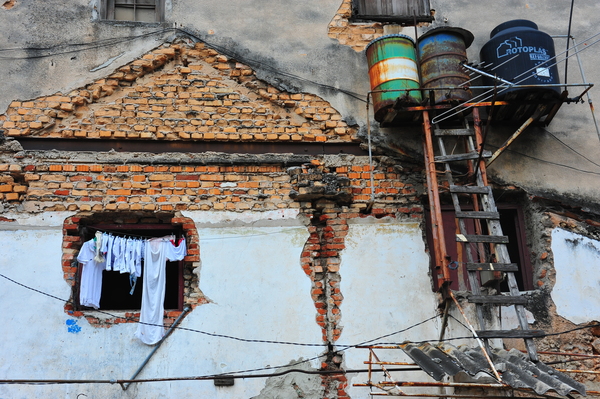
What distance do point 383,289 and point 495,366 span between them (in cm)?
148

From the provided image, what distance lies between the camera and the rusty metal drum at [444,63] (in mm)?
6770

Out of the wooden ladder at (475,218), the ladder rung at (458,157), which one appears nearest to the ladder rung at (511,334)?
the wooden ladder at (475,218)

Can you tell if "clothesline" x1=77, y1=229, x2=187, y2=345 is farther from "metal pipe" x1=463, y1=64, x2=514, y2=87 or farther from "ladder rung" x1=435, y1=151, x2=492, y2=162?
"metal pipe" x1=463, y1=64, x2=514, y2=87

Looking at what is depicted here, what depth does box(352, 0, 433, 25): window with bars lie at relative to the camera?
790 cm

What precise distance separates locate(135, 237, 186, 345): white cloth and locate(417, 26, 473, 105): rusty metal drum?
3.29m

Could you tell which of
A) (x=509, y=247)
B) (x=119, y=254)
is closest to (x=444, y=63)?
(x=509, y=247)

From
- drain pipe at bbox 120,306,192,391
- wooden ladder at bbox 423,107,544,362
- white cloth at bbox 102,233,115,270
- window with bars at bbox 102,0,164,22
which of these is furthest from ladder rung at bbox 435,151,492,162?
window with bars at bbox 102,0,164,22

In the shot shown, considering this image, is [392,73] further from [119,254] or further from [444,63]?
[119,254]

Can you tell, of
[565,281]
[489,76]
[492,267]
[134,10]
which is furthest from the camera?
[134,10]

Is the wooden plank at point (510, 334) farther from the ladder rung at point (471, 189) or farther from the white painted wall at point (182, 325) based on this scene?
the white painted wall at point (182, 325)

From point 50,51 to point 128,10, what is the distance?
3.94 feet

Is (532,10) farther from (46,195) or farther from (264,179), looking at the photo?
(46,195)

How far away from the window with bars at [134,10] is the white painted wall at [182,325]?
2861mm

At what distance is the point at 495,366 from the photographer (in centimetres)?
544
